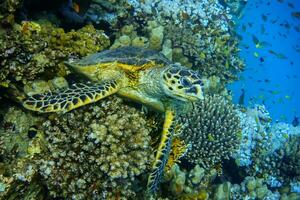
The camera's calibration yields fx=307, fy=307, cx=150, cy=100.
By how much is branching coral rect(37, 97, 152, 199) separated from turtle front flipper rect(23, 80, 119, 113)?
0.21 m

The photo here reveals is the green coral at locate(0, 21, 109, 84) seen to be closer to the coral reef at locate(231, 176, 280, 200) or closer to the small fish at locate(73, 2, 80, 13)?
the small fish at locate(73, 2, 80, 13)

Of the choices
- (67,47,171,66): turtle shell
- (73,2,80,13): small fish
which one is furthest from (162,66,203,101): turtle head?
(73,2,80,13): small fish

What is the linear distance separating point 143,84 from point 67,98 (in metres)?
1.11

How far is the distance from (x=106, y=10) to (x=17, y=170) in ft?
13.1

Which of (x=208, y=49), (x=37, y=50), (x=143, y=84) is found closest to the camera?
(x=37, y=50)

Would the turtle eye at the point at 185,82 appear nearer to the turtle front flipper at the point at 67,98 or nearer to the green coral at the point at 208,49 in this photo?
the turtle front flipper at the point at 67,98

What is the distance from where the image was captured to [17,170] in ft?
10.3

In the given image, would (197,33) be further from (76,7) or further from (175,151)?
(175,151)

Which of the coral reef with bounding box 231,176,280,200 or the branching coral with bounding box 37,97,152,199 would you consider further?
the coral reef with bounding box 231,176,280,200

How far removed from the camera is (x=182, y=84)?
12.2ft

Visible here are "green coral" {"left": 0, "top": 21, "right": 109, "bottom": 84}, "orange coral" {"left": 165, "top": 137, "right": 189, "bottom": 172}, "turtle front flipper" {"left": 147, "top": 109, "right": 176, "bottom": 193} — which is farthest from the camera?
"orange coral" {"left": 165, "top": 137, "right": 189, "bottom": 172}

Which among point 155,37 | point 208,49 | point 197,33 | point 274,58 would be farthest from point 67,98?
point 274,58

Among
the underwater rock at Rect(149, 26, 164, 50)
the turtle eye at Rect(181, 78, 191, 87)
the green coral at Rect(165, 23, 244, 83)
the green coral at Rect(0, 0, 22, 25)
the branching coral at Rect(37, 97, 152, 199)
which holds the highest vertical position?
the green coral at Rect(165, 23, 244, 83)

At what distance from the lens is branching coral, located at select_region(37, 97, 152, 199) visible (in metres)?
3.19
